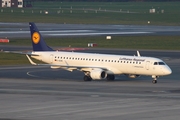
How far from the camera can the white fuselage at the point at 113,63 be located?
2562 inches

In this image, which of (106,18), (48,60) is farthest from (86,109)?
(106,18)

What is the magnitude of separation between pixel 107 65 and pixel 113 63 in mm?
731

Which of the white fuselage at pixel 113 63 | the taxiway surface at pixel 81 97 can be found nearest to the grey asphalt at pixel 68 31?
the taxiway surface at pixel 81 97

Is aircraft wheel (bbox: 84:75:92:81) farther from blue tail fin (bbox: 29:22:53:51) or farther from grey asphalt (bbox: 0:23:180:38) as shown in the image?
grey asphalt (bbox: 0:23:180:38)

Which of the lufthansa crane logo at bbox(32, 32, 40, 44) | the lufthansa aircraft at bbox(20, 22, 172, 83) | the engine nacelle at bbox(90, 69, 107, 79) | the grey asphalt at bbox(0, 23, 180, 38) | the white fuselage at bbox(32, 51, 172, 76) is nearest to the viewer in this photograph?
the white fuselage at bbox(32, 51, 172, 76)

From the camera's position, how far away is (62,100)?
51.8 m

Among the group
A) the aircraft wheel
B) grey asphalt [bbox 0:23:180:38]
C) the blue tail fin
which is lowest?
grey asphalt [bbox 0:23:180:38]

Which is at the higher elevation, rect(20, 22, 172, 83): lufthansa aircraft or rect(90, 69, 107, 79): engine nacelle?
rect(20, 22, 172, 83): lufthansa aircraft

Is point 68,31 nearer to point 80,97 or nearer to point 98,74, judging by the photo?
point 98,74

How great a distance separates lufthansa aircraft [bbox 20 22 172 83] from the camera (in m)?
65.2

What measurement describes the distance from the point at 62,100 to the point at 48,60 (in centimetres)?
1969

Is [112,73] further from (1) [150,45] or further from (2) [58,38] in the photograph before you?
(2) [58,38]

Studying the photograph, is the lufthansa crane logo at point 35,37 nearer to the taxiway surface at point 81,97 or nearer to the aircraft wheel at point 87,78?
the taxiway surface at point 81,97

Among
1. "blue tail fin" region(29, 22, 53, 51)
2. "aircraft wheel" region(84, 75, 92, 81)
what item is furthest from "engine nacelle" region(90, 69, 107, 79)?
"blue tail fin" region(29, 22, 53, 51)
